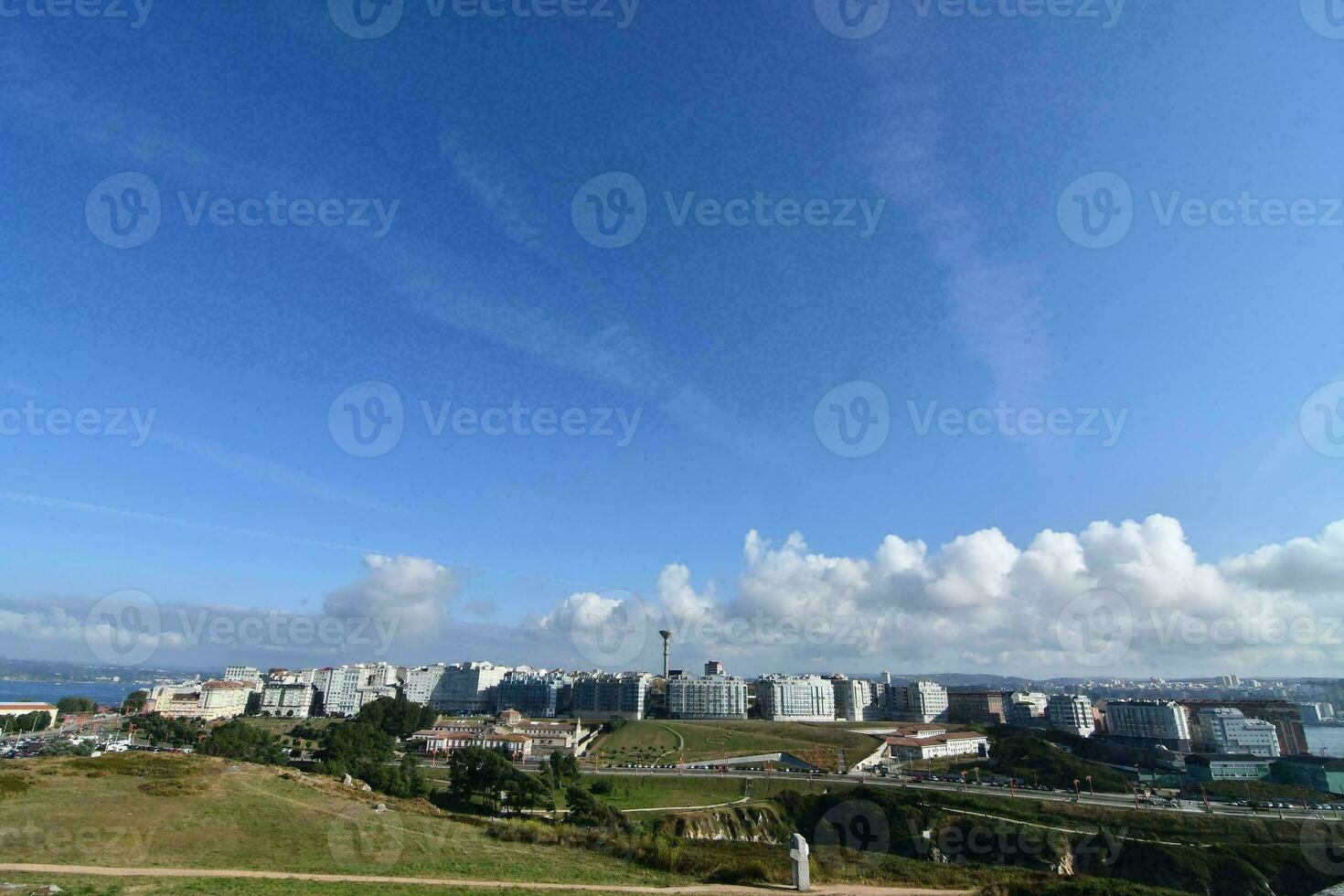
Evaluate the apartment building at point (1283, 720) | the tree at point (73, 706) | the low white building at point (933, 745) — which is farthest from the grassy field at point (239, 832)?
the apartment building at point (1283, 720)

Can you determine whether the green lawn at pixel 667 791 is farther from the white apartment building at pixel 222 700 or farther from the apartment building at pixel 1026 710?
the white apartment building at pixel 222 700

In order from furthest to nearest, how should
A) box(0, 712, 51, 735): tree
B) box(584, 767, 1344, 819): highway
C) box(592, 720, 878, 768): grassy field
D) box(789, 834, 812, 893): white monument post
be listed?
1. box(592, 720, 878, 768): grassy field
2. box(0, 712, 51, 735): tree
3. box(584, 767, 1344, 819): highway
4. box(789, 834, 812, 893): white monument post

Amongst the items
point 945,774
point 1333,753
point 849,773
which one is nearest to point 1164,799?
point 945,774

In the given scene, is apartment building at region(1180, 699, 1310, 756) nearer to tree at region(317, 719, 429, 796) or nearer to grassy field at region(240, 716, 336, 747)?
tree at region(317, 719, 429, 796)

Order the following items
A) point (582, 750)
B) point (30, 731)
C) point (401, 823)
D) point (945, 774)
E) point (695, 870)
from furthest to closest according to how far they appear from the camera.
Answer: point (582, 750) → point (30, 731) → point (945, 774) → point (401, 823) → point (695, 870)

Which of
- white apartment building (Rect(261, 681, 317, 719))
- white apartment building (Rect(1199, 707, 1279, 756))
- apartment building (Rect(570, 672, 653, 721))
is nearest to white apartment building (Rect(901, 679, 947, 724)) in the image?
white apartment building (Rect(1199, 707, 1279, 756))

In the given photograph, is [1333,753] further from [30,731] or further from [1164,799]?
[30,731]
